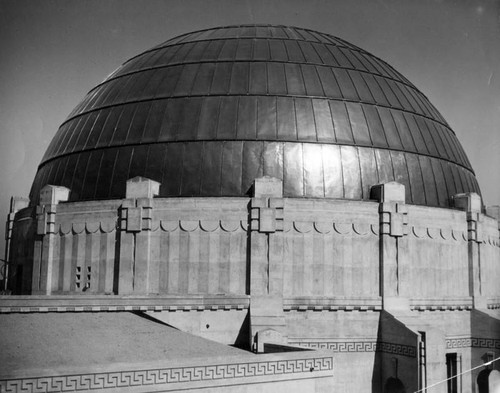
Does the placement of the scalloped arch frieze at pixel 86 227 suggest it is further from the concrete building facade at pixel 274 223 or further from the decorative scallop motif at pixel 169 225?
the decorative scallop motif at pixel 169 225

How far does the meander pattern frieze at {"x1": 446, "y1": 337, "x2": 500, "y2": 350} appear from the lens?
1057 inches

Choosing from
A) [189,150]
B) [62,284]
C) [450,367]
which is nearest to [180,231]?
[189,150]

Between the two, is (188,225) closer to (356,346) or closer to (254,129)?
(254,129)

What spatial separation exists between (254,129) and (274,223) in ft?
16.5

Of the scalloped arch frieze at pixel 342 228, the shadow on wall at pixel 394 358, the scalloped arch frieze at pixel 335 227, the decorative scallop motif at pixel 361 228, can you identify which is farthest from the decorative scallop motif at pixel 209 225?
the shadow on wall at pixel 394 358

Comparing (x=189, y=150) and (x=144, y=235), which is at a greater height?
(x=189, y=150)

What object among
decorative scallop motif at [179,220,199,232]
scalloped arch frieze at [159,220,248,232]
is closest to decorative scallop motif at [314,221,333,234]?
scalloped arch frieze at [159,220,248,232]

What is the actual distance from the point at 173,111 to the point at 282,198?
24.2 ft

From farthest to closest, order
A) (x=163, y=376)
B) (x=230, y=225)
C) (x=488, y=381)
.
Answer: (x=488, y=381), (x=230, y=225), (x=163, y=376)

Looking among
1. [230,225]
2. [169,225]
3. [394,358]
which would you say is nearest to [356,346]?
[394,358]

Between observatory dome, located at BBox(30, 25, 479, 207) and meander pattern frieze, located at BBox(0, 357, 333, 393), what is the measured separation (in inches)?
423

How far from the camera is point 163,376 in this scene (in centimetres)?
1427

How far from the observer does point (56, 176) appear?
30.5 m

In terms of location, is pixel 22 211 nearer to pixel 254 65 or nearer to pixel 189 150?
pixel 189 150
